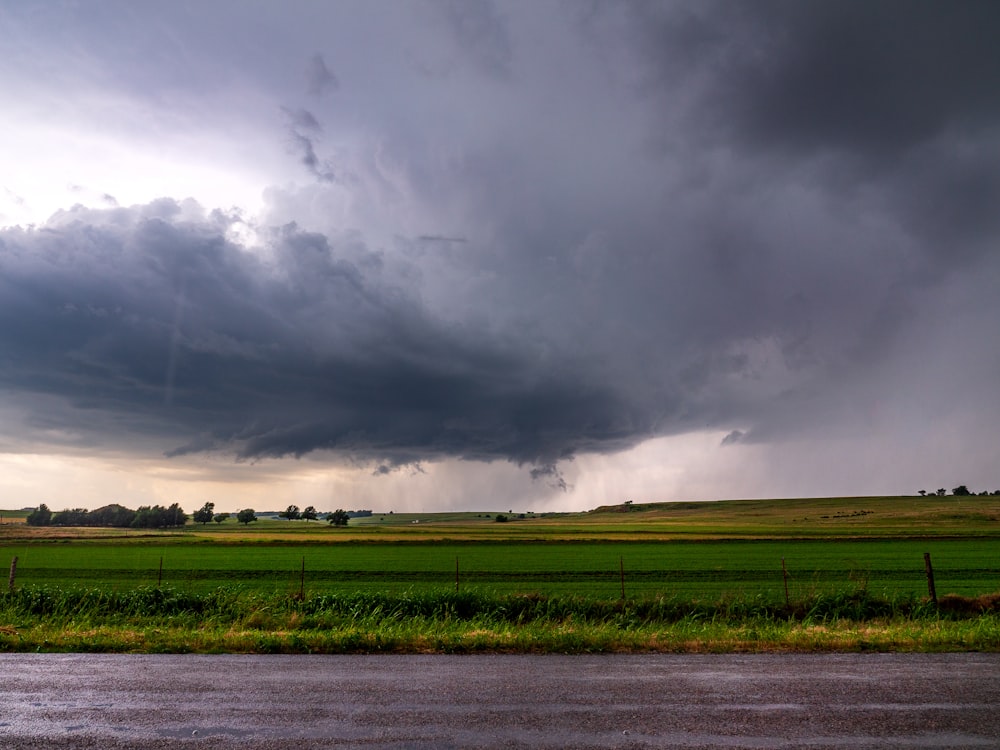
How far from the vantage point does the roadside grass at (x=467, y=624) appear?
1566 cm

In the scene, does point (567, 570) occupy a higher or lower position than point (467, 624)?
lower

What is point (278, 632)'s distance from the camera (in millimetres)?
17375

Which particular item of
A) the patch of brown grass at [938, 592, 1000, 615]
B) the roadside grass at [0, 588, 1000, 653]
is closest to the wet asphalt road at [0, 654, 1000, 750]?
the roadside grass at [0, 588, 1000, 653]

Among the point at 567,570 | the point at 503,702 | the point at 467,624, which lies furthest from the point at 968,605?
the point at 567,570

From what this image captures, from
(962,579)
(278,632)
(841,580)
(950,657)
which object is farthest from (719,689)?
(962,579)

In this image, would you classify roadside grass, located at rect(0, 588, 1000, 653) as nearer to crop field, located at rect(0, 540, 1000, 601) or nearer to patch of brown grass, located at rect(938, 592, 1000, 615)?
patch of brown grass, located at rect(938, 592, 1000, 615)

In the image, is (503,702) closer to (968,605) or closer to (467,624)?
(467,624)

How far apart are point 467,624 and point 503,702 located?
28.3 feet

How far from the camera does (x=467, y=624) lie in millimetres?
18906

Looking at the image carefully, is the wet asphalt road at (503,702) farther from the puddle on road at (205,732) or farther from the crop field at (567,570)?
the crop field at (567,570)

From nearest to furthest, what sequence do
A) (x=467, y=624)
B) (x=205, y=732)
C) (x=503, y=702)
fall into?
1. (x=205, y=732)
2. (x=503, y=702)
3. (x=467, y=624)

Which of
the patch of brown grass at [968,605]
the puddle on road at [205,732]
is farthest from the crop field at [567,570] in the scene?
the puddle on road at [205,732]

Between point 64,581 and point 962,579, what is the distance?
5749cm

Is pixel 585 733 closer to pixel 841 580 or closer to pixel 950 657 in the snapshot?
pixel 950 657
